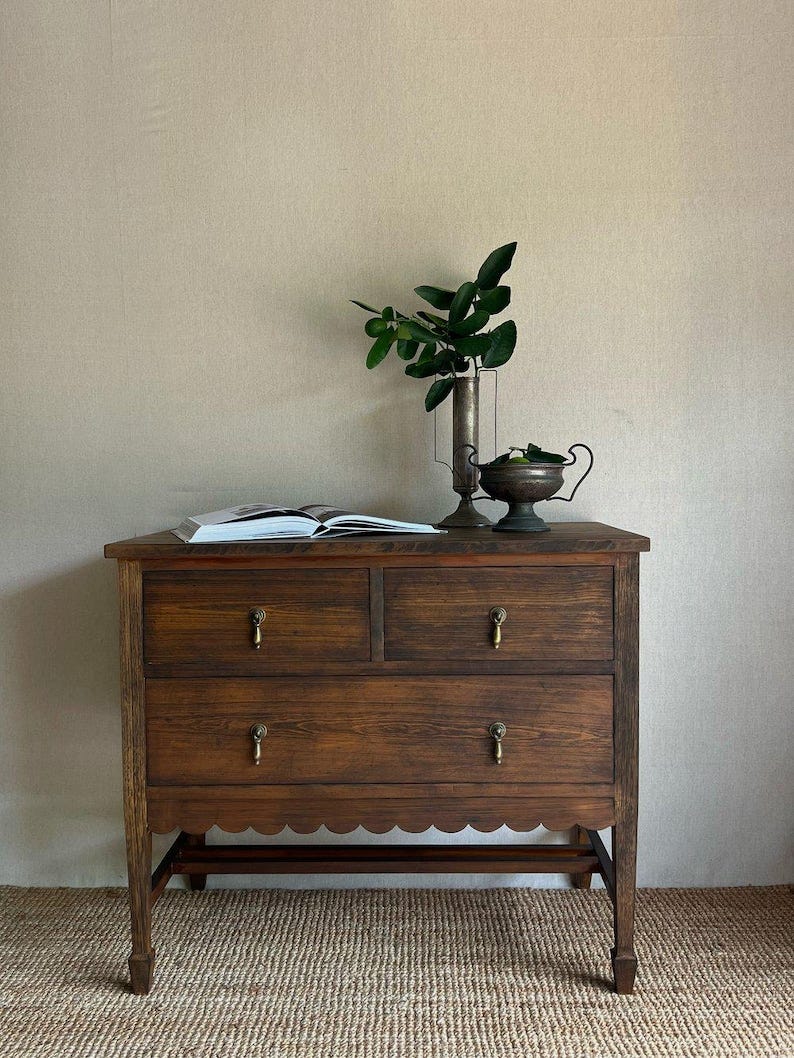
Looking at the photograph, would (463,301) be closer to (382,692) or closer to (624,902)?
(382,692)

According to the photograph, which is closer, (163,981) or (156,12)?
(163,981)

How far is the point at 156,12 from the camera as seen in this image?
2.02 meters

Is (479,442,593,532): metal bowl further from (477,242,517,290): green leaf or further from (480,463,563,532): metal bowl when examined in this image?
(477,242,517,290): green leaf

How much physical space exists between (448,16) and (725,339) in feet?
3.20

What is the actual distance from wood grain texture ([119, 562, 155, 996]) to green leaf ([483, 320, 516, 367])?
86 cm

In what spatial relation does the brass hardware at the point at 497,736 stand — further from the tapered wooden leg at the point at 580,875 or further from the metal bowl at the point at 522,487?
the tapered wooden leg at the point at 580,875

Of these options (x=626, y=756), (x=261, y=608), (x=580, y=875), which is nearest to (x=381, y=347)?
(x=261, y=608)

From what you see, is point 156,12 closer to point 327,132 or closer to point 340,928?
point 327,132

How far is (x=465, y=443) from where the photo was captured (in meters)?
1.92

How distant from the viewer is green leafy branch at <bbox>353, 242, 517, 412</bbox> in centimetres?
186

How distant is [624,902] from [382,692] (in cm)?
60

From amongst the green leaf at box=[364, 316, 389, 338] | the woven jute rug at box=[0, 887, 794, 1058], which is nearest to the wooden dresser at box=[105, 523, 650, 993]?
the woven jute rug at box=[0, 887, 794, 1058]

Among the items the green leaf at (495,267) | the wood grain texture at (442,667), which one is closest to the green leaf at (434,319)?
the green leaf at (495,267)

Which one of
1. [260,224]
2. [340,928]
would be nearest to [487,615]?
[340,928]
